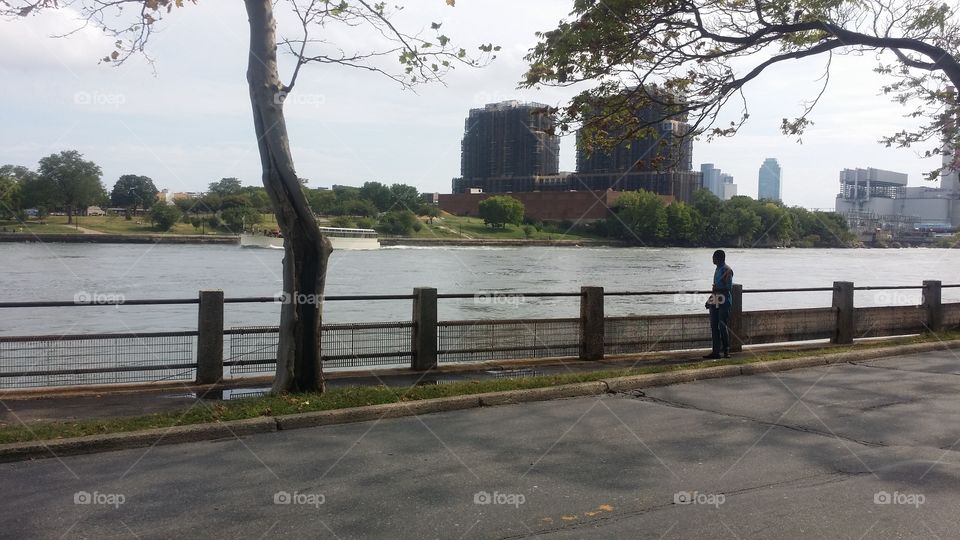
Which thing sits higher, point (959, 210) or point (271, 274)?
point (959, 210)

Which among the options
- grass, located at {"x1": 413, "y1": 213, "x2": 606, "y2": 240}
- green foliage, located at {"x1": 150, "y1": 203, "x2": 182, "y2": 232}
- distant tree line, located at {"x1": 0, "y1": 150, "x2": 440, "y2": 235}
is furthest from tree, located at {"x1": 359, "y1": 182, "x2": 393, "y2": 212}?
green foliage, located at {"x1": 150, "y1": 203, "x2": 182, "y2": 232}

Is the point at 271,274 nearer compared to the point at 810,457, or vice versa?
the point at 810,457

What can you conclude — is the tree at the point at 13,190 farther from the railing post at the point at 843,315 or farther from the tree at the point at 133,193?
the railing post at the point at 843,315

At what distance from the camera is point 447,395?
941 cm

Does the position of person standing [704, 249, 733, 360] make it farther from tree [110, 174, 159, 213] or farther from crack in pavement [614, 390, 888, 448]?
tree [110, 174, 159, 213]

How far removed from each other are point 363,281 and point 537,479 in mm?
51951

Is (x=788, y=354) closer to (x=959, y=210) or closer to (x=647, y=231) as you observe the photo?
(x=647, y=231)

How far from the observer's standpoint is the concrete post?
47.9 ft

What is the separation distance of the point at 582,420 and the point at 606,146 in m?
7.31

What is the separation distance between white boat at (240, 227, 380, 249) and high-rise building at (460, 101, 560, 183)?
17719 mm

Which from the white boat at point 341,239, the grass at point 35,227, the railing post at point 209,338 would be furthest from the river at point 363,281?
the railing post at point 209,338

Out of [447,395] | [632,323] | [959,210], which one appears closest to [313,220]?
[447,395]

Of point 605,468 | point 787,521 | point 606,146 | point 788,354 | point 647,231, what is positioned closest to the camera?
point 787,521

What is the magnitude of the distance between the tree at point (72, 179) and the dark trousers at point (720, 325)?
10327 centimetres
